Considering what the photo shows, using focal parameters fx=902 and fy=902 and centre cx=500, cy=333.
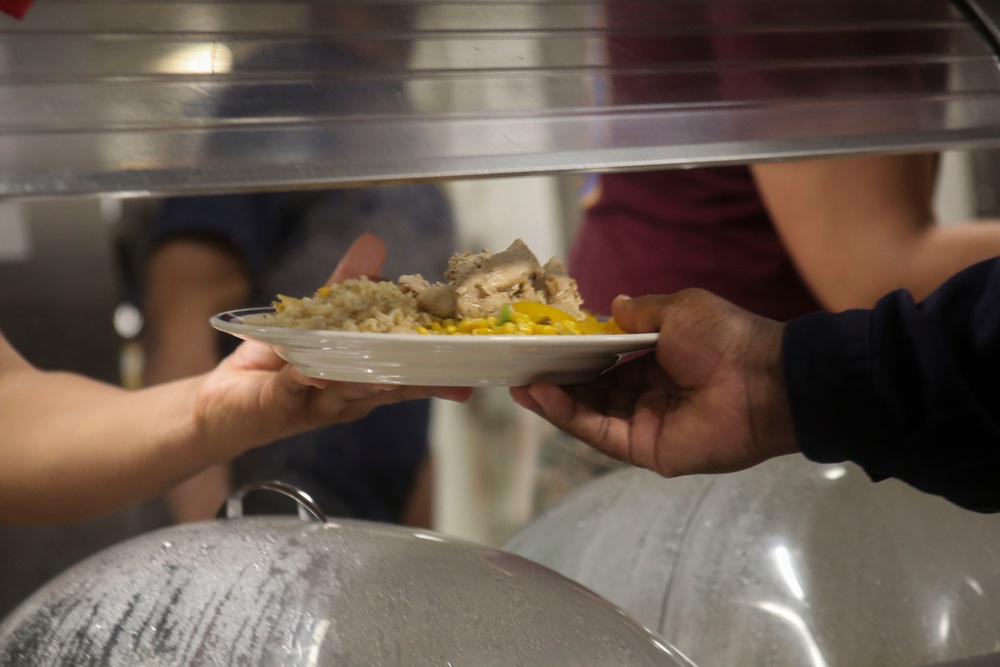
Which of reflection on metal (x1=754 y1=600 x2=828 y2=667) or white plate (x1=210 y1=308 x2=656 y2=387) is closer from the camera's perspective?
white plate (x1=210 y1=308 x2=656 y2=387)

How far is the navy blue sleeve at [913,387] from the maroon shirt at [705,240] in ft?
1.85

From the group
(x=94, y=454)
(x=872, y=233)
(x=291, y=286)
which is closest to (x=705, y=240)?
(x=872, y=233)

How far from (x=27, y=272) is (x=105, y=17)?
32.9 inches

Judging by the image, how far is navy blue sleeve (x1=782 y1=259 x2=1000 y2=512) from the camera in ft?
1.92

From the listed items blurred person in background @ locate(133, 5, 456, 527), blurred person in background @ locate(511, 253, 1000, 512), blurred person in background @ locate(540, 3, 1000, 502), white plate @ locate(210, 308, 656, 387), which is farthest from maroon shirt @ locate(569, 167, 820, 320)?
white plate @ locate(210, 308, 656, 387)

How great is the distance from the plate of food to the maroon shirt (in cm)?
58

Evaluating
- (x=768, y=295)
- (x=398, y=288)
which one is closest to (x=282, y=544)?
(x=398, y=288)

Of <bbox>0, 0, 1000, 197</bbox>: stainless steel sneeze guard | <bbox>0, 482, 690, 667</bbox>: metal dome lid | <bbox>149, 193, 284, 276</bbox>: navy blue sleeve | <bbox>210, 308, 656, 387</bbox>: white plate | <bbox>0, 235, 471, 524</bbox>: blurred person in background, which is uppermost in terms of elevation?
<bbox>0, 0, 1000, 197</bbox>: stainless steel sneeze guard

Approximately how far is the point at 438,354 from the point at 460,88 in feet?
0.69

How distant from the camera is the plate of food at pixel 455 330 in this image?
536 mm

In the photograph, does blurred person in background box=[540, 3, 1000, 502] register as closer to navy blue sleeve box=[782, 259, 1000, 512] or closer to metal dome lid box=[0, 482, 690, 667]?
navy blue sleeve box=[782, 259, 1000, 512]

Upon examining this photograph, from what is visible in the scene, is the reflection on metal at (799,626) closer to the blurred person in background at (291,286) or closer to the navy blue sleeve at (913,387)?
the navy blue sleeve at (913,387)

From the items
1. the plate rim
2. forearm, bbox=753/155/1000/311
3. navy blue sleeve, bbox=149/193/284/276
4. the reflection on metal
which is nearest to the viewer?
the plate rim

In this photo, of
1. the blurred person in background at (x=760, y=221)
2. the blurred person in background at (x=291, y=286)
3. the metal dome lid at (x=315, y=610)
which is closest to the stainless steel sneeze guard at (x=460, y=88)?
the blurred person in background at (x=760, y=221)
